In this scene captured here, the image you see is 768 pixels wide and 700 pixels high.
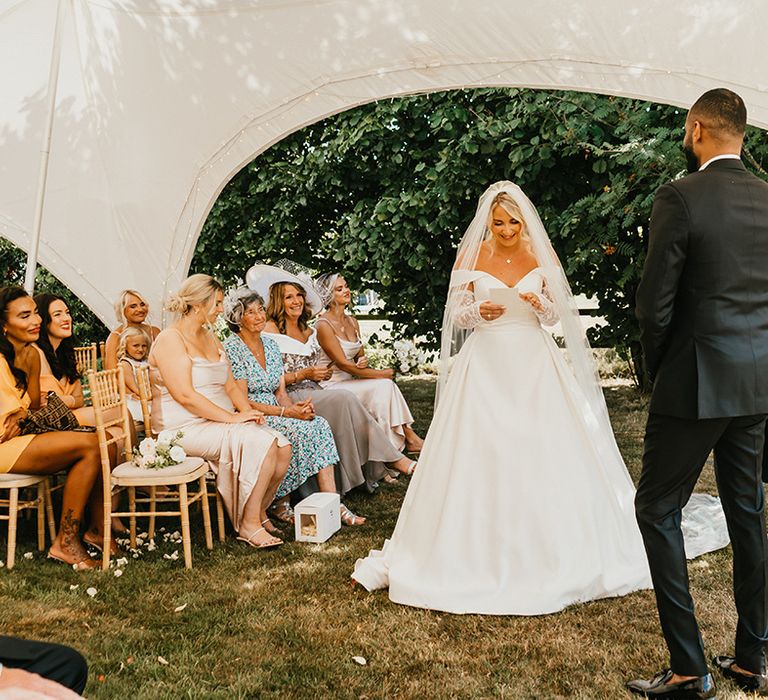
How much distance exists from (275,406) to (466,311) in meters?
1.77

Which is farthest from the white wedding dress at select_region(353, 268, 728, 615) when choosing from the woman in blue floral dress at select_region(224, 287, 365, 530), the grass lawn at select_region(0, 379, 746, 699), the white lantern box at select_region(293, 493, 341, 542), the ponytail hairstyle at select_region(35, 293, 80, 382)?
the ponytail hairstyle at select_region(35, 293, 80, 382)

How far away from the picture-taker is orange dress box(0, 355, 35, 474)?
13.8ft

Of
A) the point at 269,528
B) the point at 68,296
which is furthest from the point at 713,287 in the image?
the point at 68,296

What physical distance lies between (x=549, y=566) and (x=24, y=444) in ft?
9.03

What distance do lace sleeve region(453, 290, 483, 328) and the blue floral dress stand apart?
4.84 feet

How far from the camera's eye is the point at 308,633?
3361 millimetres

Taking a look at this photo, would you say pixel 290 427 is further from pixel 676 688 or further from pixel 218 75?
pixel 676 688

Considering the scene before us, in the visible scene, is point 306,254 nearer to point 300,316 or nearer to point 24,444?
point 300,316

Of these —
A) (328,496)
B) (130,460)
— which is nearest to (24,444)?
(130,460)

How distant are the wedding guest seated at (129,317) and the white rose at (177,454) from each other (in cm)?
198

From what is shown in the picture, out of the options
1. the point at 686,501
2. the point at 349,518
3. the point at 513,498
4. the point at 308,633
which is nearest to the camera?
the point at 686,501

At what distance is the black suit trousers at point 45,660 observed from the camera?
5.24 ft

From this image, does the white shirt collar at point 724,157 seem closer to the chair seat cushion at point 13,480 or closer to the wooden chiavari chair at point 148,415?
the wooden chiavari chair at point 148,415

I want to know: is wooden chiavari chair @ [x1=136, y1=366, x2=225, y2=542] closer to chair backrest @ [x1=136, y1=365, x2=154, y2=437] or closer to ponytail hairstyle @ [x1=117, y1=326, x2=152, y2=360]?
chair backrest @ [x1=136, y1=365, x2=154, y2=437]
